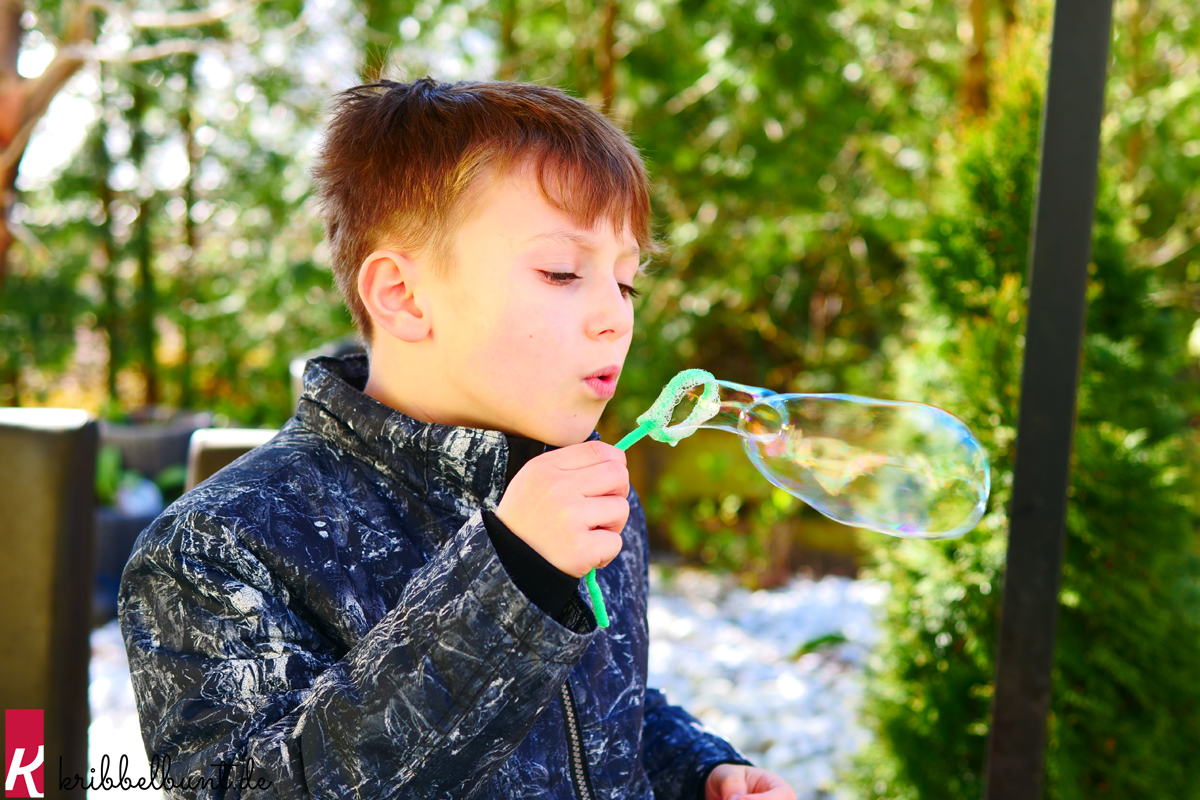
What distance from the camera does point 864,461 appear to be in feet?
3.91

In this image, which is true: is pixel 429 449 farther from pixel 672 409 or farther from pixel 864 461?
pixel 864 461

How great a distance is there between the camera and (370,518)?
95 centimetres

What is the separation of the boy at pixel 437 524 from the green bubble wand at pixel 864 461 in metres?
0.24

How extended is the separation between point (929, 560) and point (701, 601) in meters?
2.49

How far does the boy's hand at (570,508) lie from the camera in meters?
0.75

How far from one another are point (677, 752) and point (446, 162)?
799mm

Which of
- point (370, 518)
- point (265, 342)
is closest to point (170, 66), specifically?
point (265, 342)

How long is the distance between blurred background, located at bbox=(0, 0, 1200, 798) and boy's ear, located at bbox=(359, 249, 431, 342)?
3.80ft

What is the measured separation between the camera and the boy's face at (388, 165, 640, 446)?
35.2 inches

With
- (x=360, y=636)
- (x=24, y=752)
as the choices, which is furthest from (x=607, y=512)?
(x=24, y=752)

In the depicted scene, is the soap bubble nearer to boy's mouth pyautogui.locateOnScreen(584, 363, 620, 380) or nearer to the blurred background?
boy's mouth pyautogui.locateOnScreen(584, 363, 620, 380)

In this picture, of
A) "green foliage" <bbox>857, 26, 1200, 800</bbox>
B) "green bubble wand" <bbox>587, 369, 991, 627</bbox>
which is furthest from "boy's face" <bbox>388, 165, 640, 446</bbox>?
"green foliage" <bbox>857, 26, 1200, 800</bbox>

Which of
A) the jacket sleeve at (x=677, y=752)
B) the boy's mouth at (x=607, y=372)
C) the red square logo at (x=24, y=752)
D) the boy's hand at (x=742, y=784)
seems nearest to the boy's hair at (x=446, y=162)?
the boy's mouth at (x=607, y=372)

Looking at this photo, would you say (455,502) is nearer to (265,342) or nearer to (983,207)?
(983,207)
